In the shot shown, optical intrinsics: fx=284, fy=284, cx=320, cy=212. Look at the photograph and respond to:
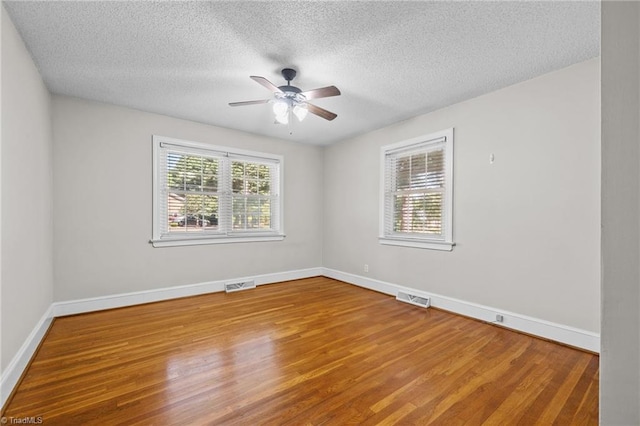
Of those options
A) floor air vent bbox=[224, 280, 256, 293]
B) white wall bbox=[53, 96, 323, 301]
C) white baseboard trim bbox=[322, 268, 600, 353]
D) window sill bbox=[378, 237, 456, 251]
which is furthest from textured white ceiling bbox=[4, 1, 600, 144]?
floor air vent bbox=[224, 280, 256, 293]

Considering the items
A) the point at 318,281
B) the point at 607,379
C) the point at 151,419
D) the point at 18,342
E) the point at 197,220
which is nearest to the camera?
the point at 607,379

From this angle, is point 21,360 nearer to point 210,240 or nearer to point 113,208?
point 113,208

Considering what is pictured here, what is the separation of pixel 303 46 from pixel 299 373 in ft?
8.62

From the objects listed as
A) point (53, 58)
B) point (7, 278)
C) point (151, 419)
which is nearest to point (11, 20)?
point (53, 58)

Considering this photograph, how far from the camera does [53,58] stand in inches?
101

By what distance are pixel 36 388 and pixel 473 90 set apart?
4684 millimetres

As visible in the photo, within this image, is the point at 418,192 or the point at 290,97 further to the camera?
the point at 418,192

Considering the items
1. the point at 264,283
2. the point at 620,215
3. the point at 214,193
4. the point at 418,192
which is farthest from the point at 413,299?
the point at 620,215

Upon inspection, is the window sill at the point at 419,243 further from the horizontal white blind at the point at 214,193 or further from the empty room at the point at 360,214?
the horizontal white blind at the point at 214,193

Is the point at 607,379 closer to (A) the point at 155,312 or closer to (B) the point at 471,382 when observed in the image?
(B) the point at 471,382

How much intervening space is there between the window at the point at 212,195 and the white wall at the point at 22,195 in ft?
3.93

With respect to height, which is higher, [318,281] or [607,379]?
[607,379]

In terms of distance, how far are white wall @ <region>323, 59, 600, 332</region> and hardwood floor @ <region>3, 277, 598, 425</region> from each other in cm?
43

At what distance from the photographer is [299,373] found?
7.12ft
